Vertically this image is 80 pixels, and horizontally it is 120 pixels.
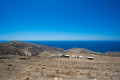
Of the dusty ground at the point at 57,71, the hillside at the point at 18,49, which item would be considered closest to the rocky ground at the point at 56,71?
the dusty ground at the point at 57,71

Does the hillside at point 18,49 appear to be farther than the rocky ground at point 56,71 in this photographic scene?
Yes

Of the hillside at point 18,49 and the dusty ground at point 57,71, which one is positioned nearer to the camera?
the dusty ground at point 57,71

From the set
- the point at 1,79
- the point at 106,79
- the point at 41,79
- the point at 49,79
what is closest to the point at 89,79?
the point at 106,79

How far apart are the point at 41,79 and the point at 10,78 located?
4.37m

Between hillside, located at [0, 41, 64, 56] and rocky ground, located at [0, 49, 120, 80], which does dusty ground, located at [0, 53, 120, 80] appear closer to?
rocky ground, located at [0, 49, 120, 80]

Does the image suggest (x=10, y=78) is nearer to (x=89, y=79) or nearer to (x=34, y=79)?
(x=34, y=79)

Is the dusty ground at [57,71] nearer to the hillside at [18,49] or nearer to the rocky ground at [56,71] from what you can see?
the rocky ground at [56,71]

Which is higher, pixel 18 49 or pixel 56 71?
pixel 18 49

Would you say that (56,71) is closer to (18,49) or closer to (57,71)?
(57,71)

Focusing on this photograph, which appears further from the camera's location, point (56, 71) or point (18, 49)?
point (18, 49)

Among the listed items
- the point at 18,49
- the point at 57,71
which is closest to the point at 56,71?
the point at 57,71

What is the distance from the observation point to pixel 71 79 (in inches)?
468

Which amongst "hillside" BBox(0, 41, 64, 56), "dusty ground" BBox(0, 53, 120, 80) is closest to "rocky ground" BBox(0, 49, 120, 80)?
"dusty ground" BBox(0, 53, 120, 80)

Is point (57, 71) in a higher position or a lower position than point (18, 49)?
lower
